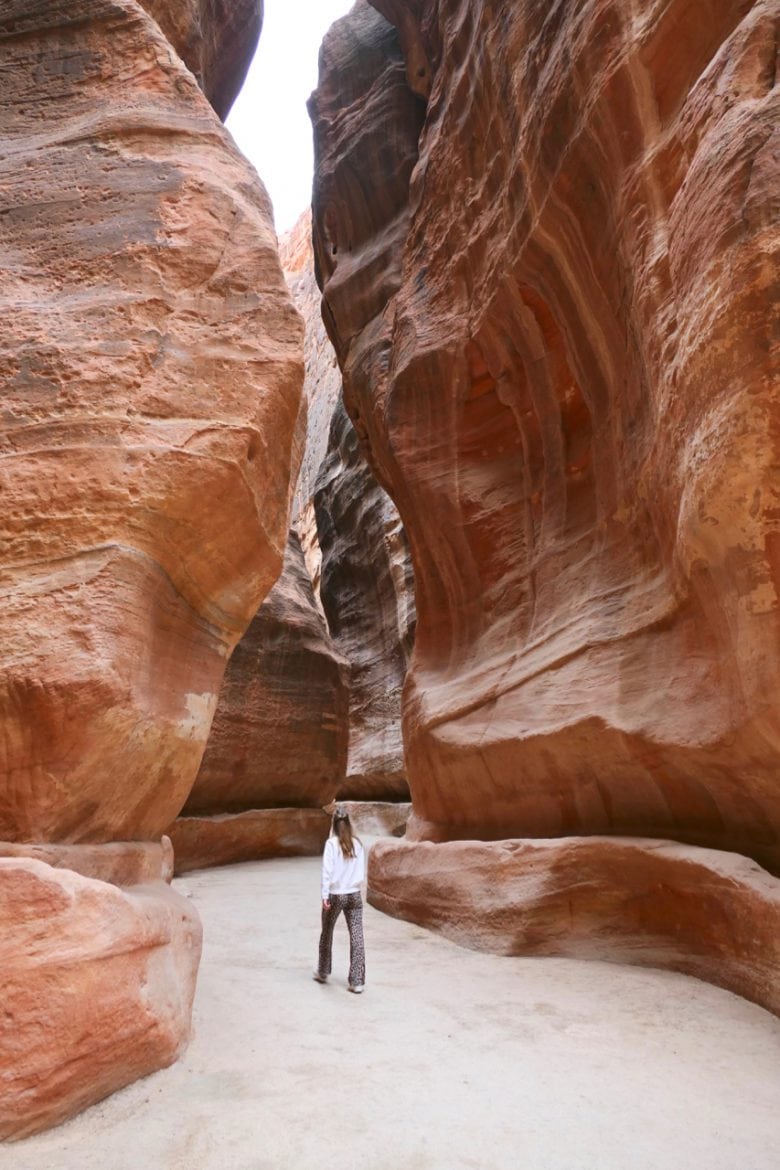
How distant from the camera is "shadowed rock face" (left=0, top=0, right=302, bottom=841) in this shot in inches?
135

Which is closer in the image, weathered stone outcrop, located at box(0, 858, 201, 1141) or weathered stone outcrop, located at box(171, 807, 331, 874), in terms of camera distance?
weathered stone outcrop, located at box(0, 858, 201, 1141)

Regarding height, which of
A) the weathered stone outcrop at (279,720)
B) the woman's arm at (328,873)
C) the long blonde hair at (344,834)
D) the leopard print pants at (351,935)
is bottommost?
the leopard print pants at (351,935)

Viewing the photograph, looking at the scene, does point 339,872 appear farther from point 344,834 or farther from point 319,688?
point 319,688

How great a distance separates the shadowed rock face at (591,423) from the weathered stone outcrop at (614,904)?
14.6 inches

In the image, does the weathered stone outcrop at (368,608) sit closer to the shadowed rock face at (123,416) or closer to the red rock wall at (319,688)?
the red rock wall at (319,688)

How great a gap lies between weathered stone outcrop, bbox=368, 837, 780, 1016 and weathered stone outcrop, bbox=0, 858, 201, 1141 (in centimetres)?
291

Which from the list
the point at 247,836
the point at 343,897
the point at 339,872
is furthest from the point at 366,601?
the point at 343,897

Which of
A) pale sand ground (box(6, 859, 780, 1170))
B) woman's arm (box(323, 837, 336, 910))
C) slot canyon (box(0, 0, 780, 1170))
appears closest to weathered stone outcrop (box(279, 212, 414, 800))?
slot canyon (box(0, 0, 780, 1170))

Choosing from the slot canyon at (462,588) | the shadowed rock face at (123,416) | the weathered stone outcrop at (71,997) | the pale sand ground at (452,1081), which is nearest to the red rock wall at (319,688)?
the shadowed rock face at (123,416)

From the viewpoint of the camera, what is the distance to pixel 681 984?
14.8 feet

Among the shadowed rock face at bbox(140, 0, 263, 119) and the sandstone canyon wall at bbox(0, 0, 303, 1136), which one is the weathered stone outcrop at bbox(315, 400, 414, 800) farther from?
the sandstone canyon wall at bbox(0, 0, 303, 1136)

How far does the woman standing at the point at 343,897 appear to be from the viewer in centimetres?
466

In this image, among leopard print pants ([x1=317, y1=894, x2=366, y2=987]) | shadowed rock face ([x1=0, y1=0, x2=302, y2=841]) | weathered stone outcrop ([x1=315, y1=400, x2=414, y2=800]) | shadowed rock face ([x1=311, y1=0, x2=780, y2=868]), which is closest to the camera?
shadowed rock face ([x1=0, y1=0, x2=302, y2=841])

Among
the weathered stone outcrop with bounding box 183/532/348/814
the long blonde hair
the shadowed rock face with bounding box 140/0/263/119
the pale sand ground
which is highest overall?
the shadowed rock face with bounding box 140/0/263/119
